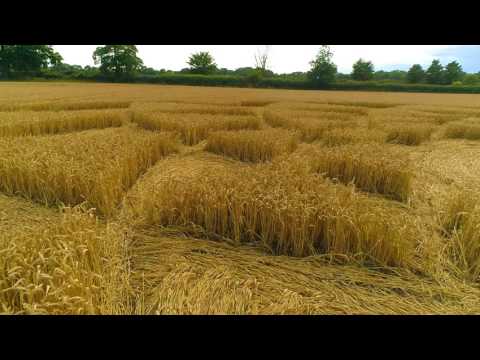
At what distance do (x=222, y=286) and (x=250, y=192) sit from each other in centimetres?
96

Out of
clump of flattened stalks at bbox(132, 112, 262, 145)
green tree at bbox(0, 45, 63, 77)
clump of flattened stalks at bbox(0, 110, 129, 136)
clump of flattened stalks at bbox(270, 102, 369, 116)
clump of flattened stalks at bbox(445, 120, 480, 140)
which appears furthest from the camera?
green tree at bbox(0, 45, 63, 77)

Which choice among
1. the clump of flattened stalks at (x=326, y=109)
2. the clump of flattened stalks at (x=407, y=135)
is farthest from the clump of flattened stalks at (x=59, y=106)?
the clump of flattened stalks at (x=407, y=135)

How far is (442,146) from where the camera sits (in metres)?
6.22

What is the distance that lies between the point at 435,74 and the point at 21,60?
90.5m

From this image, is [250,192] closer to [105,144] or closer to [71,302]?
[71,302]

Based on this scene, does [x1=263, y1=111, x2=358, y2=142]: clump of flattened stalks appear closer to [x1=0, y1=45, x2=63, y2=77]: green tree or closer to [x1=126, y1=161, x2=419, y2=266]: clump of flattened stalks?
[x1=126, y1=161, x2=419, y2=266]: clump of flattened stalks

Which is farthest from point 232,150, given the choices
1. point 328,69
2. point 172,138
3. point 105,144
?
point 328,69

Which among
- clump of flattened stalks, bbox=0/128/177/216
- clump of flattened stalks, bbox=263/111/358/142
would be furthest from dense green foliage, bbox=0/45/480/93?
clump of flattened stalks, bbox=0/128/177/216

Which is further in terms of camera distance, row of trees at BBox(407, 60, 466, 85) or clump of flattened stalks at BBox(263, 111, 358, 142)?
row of trees at BBox(407, 60, 466, 85)

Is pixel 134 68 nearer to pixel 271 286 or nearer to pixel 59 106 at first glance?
pixel 59 106

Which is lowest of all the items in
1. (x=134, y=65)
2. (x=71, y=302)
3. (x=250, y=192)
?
(x=71, y=302)

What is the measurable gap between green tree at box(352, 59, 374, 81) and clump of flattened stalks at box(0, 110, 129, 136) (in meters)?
62.0

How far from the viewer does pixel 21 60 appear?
4300 centimetres

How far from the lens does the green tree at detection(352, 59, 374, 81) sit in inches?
2075
